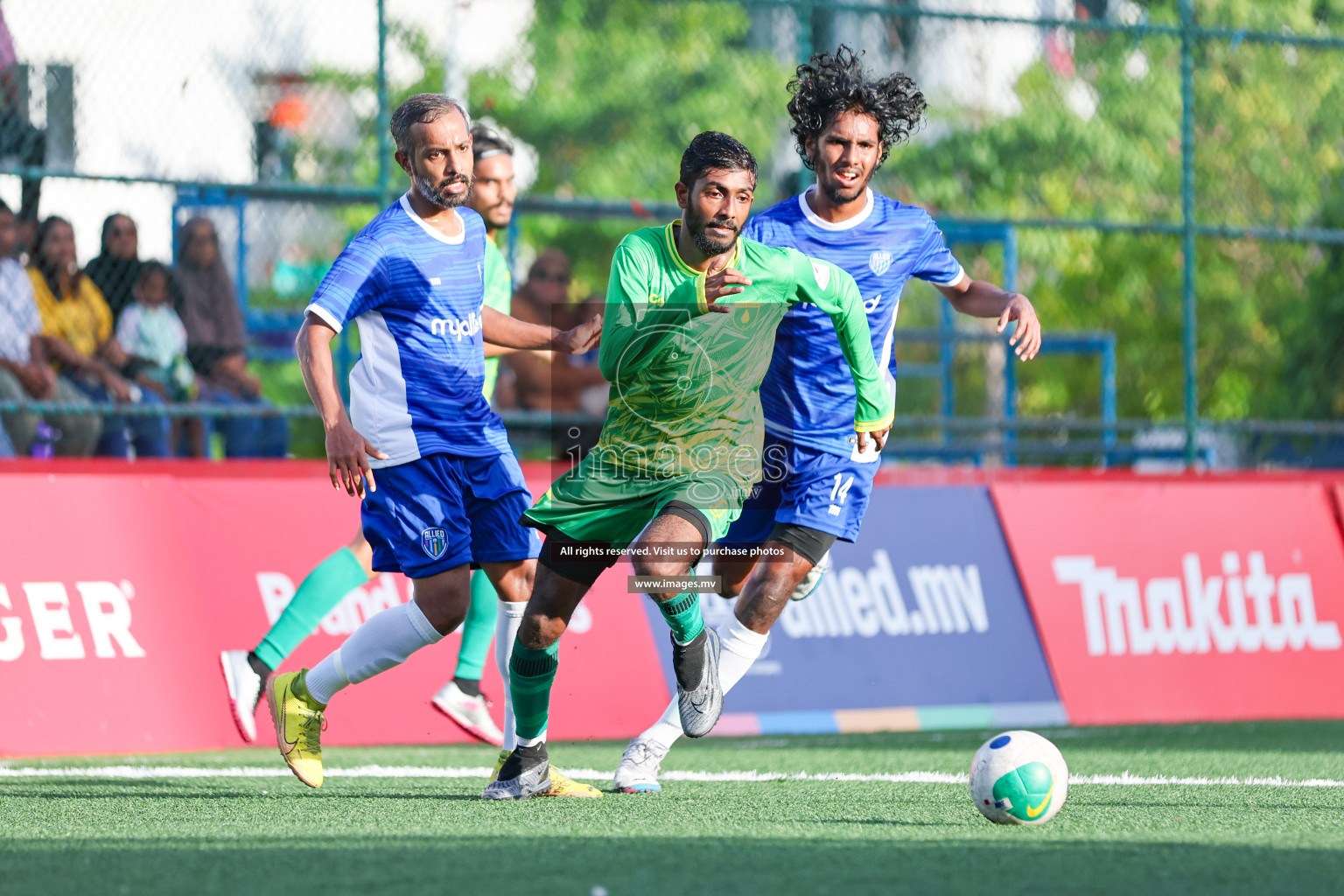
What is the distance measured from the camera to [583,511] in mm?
5016

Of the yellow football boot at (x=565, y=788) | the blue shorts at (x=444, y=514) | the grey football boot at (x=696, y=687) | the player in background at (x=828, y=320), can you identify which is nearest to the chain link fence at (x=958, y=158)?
Result: the player in background at (x=828, y=320)

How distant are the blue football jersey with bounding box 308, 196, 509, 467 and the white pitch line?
1.34 m

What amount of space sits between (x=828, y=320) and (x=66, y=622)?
3449mm

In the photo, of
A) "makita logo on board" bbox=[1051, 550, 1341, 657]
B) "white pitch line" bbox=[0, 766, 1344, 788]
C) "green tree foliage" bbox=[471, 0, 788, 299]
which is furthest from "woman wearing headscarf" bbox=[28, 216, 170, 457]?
"green tree foliage" bbox=[471, 0, 788, 299]

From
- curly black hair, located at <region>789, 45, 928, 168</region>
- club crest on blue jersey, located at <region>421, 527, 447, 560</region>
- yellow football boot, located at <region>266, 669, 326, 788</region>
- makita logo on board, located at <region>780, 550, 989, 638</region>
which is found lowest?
makita logo on board, located at <region>780, 550, 989, 638</region>

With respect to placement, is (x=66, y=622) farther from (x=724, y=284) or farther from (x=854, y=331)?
(x=854, y=331)

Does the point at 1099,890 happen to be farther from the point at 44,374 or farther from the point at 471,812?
the point at 44,374

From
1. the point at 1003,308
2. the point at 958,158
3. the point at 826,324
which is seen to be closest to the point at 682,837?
the point at 826,324

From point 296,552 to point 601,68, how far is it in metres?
22.3

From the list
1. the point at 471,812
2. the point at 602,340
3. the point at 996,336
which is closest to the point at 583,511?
the point at 602,340

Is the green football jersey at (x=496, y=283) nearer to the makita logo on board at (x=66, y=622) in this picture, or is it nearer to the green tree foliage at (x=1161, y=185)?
the makita logo on board at (x=66, y=622)

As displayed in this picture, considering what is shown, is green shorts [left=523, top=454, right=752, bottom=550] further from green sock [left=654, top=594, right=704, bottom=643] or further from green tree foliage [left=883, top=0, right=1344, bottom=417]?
green tree foliage [left=883, top=0, right=1344, bottom=417]

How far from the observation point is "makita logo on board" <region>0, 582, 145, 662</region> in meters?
6.88

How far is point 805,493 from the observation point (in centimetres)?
580
